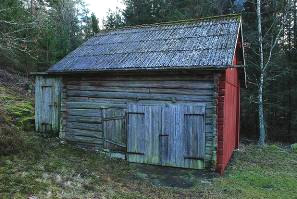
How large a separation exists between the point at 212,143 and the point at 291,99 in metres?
16.9

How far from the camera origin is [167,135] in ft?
36.4

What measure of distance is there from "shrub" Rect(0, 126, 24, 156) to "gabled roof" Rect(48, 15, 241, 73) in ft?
10.0

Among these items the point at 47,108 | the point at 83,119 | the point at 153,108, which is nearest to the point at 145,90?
the point at 153,108

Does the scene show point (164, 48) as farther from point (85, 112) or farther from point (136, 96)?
point (85, 112)

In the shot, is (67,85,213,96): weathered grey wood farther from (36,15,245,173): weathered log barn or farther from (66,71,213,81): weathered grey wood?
(66,71,213,81): weathered grey wood

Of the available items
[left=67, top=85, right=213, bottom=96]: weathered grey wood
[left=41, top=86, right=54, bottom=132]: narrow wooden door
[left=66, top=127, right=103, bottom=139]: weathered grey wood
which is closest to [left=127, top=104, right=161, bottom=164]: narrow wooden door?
[left=67, top=85, right=213, bottom=96]: weathered grey wood

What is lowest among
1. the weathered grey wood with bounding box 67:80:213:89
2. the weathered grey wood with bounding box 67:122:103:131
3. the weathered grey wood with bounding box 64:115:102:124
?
the weathered grey wood with bounding box 67:122:103:131

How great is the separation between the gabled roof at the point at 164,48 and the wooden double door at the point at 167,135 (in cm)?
145

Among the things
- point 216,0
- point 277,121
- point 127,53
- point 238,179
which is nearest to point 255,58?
point 216,0

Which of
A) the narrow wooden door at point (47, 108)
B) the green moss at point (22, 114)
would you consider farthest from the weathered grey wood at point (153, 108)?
the green moss at point (22, 114)

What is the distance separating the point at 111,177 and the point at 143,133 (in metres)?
2.40

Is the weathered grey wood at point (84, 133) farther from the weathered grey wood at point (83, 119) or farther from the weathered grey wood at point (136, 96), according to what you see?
the weathered grey wood at point (136, 96)

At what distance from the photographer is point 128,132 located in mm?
11719

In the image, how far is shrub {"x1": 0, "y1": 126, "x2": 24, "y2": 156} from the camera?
33.3 ft
